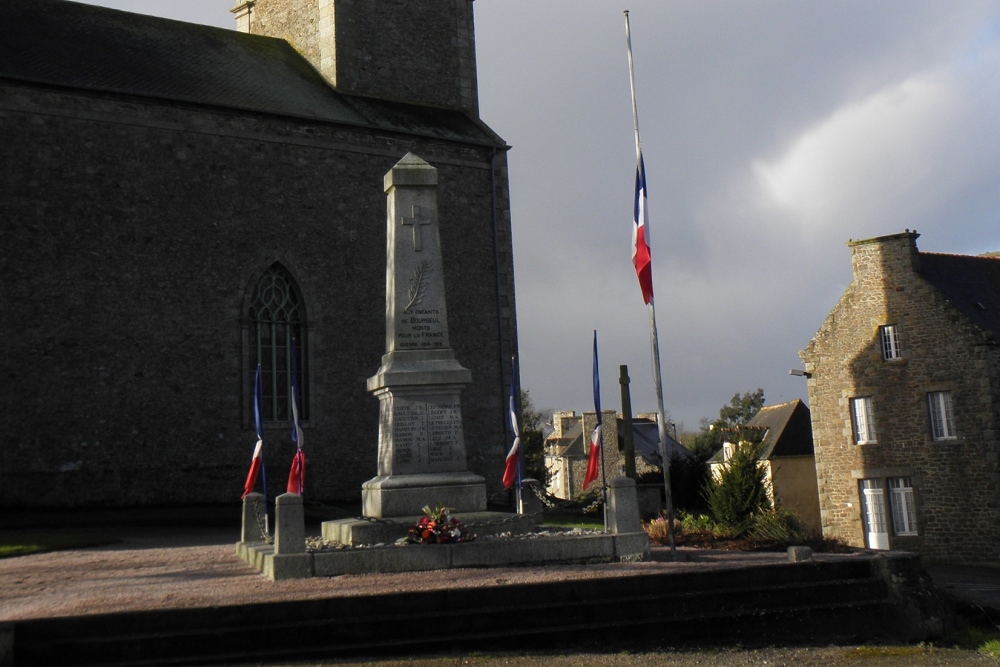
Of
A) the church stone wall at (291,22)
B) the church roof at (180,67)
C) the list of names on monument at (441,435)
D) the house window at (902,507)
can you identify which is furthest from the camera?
the church stone wall at (291,22)

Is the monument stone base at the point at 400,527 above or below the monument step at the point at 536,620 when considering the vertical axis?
above

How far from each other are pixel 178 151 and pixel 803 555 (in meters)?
16.6

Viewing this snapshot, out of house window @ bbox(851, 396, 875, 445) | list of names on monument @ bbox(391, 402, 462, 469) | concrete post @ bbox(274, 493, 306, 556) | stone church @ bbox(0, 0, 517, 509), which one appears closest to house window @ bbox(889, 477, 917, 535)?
house window @ bbox(851, 396, 875, 445)

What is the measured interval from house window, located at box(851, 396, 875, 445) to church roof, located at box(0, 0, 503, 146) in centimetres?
1266

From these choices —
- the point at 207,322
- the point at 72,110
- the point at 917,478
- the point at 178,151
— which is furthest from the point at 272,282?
the point at 917,478

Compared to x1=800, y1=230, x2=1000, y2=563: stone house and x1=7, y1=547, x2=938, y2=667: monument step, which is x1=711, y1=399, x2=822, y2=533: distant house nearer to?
x1=800, y1=230, x2=1000, y2=563: stone house

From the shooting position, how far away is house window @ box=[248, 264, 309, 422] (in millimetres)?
22828

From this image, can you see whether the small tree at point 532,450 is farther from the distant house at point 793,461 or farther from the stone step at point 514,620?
the stone step at point 514,620

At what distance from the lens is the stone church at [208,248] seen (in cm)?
2017

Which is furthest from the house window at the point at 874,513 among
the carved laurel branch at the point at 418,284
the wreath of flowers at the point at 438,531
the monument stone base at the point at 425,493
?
the wreath of flowers at the point at 438,531

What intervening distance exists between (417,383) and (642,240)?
13.6 ft

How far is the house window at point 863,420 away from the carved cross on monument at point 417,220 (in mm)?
19373

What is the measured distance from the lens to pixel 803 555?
10836 millimetres

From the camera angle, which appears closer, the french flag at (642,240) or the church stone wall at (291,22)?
the french flag at (642,240)
